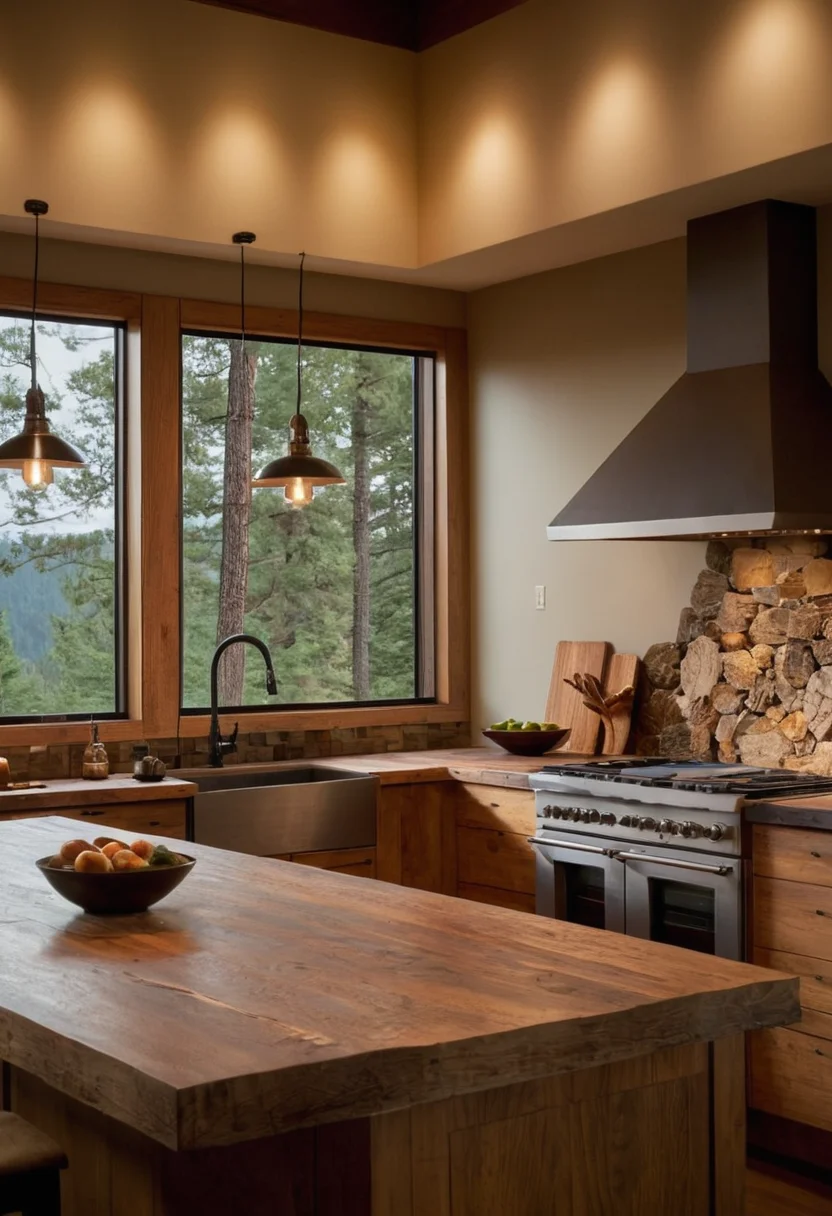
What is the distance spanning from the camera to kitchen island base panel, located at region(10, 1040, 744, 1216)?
1920 millimetres

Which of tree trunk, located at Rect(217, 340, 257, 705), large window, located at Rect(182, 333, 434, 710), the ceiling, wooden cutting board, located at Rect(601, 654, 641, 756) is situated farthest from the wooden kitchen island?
tree trunk, located at Rect(217, 340, 257, 705)

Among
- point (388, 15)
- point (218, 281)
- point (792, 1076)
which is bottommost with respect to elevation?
point (792, 1076)

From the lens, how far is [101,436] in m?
5.36

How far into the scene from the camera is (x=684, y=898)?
4277 mm

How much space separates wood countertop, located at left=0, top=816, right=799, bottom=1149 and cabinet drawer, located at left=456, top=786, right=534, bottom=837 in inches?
86.0

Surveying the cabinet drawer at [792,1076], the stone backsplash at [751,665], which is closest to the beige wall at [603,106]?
the stone backsplash at [751,665]

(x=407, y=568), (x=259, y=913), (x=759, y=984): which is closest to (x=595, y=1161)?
(x=759, y=984)

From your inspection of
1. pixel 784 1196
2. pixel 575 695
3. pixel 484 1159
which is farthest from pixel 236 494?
pixel 484 1159

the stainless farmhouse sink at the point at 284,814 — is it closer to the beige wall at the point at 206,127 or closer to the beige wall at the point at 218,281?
the beige wall at the point at 218,281

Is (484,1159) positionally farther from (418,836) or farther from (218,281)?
(218,281)

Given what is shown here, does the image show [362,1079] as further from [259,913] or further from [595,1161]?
[259,913]

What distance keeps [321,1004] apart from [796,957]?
2315 mm

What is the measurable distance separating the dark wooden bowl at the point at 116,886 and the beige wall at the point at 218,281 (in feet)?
9.88

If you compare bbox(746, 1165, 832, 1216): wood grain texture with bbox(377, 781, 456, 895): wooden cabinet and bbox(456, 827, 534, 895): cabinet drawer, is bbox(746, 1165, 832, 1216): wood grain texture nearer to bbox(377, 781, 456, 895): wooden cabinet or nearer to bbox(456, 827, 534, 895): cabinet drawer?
bbox(456, 827, 534, 895): cabinet drawer
